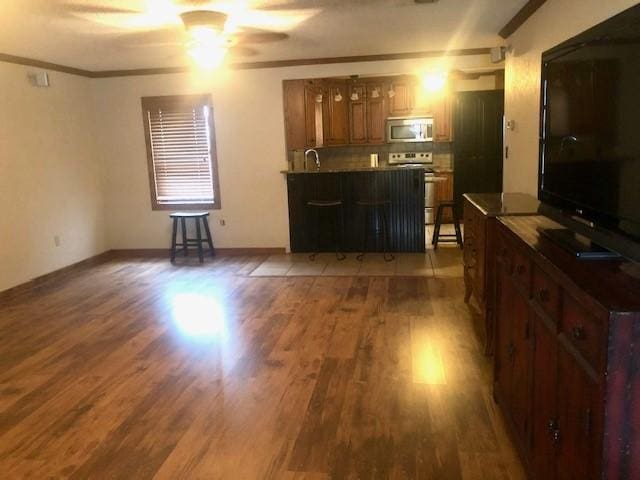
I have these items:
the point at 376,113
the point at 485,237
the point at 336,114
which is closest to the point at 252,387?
the point at 485,237

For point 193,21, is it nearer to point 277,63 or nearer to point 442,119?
point 277,63

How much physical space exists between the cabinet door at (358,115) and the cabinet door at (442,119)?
1117mm

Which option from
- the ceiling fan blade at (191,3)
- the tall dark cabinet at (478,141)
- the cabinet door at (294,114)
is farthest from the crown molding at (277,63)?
the ceiling fan blade at (191,3)

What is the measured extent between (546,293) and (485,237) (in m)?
1.54

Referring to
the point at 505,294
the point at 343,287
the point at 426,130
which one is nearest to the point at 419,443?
the point at 505,294

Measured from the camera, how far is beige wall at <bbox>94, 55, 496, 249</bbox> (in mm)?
6508

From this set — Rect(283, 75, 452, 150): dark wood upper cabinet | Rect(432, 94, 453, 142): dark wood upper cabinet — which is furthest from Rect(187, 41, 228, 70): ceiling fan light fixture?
Rect(432, 94, 453, 142): dark wood upper cabinet

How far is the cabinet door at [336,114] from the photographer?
24.8 feet

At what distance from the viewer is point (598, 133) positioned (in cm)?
177

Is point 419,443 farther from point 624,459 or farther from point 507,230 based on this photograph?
point 624,459

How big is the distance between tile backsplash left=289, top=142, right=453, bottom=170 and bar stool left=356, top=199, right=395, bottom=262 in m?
2.32

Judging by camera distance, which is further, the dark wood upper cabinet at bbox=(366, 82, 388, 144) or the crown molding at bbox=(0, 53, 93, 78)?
the dark wood upper cabinet at bbox=(366, 82, 388, 144)

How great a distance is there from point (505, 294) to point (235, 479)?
147 cm

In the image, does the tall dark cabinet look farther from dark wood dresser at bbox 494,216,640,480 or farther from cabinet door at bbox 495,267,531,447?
dark wood dresser at bbox 494,216,640,480
